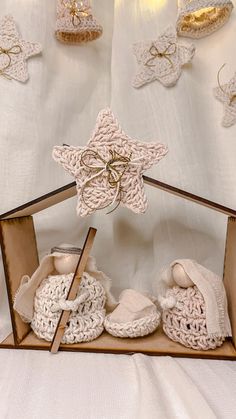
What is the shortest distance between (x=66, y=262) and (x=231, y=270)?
33 cm

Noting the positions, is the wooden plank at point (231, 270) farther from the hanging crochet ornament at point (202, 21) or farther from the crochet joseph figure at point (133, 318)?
the hanging crochet ornament at point (202, 21)

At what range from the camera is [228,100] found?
0.90 meters

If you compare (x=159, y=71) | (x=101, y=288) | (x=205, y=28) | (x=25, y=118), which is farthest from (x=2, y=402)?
(x=205, y=28)

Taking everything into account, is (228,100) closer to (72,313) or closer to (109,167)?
(109,167)

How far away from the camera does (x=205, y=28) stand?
0.91 metres

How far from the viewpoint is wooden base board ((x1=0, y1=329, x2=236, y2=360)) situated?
71cm

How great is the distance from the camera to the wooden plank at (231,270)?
752mm

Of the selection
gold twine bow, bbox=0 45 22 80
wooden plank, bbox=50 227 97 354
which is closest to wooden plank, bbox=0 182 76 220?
wooden plank, bbox=50 227 97 354

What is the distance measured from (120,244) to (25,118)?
1.23ft

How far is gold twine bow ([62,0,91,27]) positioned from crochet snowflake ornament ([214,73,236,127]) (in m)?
0.35

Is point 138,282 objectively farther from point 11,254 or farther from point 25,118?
point 25,118

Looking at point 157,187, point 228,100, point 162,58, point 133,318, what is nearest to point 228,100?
point 228,100

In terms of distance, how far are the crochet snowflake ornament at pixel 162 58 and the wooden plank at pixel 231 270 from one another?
37cm

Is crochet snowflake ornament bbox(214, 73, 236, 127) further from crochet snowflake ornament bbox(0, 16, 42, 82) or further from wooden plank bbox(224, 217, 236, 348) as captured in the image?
crochet snowflake ornament bbox(0, 16, 42, 82)
